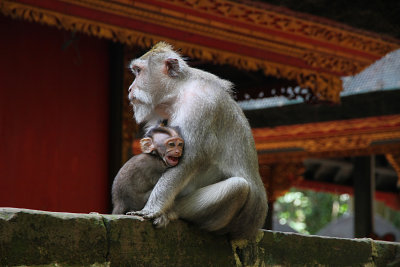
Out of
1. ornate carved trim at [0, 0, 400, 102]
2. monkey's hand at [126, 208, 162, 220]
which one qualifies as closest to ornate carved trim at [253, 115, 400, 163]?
ornate carved trim at [0, 0, 400, 102]

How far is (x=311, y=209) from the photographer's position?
2964 centimetres

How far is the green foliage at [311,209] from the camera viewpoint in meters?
28.7

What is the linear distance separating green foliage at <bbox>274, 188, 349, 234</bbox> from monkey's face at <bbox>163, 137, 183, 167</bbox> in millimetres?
24563

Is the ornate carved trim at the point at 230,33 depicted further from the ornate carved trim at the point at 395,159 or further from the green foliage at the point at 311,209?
the green foliage at the point at 311,209

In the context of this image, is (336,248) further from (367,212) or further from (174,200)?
(367,212)

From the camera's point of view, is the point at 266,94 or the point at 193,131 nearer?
the point at 193,131

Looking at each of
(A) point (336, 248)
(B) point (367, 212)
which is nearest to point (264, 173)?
(B) point (367, 212)

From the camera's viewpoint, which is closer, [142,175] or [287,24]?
[142,175]

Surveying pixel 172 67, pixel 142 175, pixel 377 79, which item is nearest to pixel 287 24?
pixel 377 79

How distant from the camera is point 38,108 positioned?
696 centimetres

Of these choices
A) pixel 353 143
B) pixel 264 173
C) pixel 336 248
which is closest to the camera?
pixel 336 248

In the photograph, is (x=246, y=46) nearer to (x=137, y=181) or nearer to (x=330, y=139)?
(x=137, y=181)

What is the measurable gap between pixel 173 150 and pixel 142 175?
0.23 meters

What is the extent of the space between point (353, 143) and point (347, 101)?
183 centimetres
